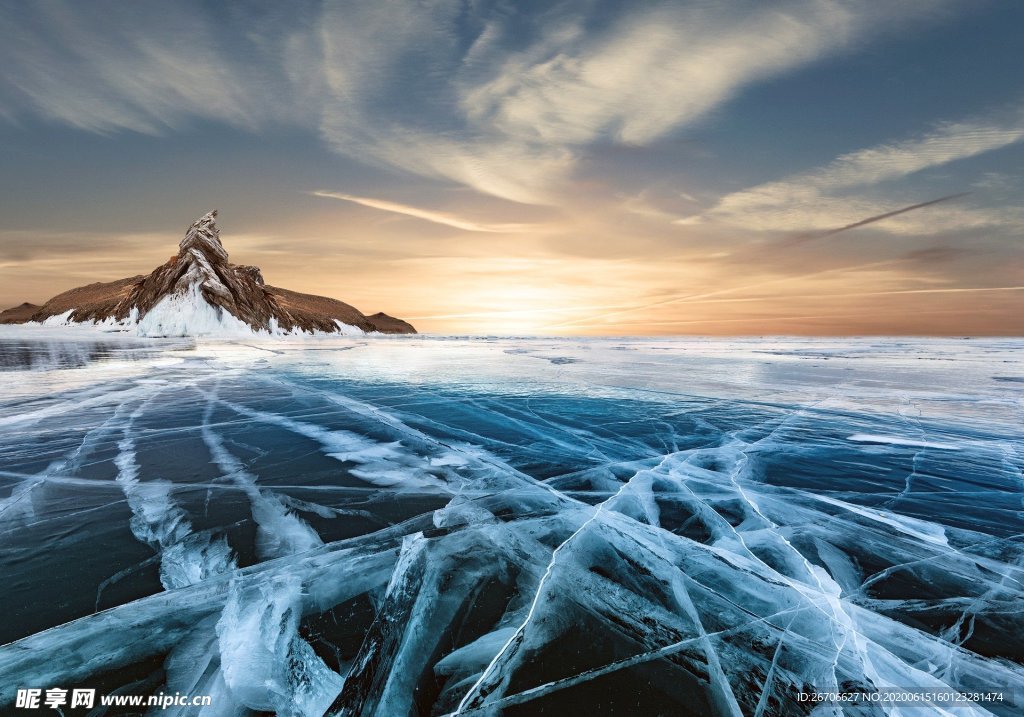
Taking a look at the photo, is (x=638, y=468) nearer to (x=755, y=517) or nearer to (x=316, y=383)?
(x=755, y=517)

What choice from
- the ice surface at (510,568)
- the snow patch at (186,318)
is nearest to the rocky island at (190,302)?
the snow patch at (186,318)

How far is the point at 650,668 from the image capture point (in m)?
2.12

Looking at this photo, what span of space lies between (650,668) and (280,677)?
1.85 meters

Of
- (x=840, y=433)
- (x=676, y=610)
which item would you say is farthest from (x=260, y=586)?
(x=840, y=433)

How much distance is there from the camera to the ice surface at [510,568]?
2066mm

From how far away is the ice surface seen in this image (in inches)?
81.4

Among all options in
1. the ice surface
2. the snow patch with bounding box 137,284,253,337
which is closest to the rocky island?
the snow patch with bounding box 137,284,253,337

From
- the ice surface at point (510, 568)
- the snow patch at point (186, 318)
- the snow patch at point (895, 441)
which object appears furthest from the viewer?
the snow patch at point (186, 318)

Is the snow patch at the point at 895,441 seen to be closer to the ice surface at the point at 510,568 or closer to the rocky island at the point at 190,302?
the ice surface at the point at 510,568

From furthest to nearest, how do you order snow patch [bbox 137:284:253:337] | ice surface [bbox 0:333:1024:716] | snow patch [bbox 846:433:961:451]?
snow patch [bbox 137:284:253:337] → snow patch [bbox 846:433:961:451] → ice surface [bbox 0:333:1024:716]

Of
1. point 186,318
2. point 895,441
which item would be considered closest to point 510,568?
point 895,441

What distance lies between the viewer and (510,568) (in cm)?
299

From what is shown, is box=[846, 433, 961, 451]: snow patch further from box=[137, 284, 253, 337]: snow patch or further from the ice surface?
box=[137, 284, 253, 337]: snow patch

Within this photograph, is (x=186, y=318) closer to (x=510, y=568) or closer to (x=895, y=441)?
(x=510, y=568)
